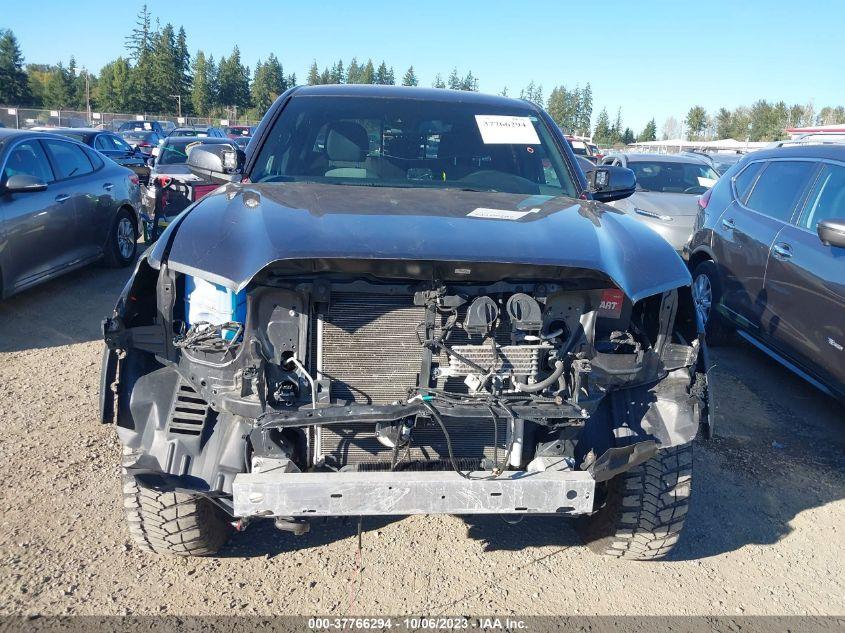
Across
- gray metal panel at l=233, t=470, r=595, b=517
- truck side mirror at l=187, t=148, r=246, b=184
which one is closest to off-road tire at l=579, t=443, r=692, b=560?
gray metal panel at l=233, t=470, r=595, b=517

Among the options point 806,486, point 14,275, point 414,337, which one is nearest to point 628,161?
point 806,486

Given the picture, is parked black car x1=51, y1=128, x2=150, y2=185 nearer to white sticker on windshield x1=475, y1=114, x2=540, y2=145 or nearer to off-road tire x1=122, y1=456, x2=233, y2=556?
white sticker on windshield x1=475, y1=114, x2=540, y2=145

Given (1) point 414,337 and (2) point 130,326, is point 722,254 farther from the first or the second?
(2) point 130,326

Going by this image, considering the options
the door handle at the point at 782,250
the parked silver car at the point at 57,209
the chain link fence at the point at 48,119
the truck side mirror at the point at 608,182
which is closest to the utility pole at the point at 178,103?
the chain link fence at the point at 48,119

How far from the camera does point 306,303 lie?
2.54m

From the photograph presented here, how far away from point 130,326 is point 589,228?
6.38 feet

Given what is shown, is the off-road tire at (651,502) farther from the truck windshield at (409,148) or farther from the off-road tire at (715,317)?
the off-road tire at (715,317)

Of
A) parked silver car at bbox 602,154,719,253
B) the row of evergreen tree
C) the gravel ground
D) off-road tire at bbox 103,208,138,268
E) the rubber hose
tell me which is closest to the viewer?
the rubber hose

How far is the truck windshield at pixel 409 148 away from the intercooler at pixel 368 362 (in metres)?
1.26

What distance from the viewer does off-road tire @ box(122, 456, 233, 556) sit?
2.85 meters

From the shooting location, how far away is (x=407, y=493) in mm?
2408

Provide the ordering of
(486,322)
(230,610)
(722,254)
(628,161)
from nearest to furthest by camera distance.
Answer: (486,322)
(230,610)
(722,254)
(628,161)

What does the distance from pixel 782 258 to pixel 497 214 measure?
304 cm

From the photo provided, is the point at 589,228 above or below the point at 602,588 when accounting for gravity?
above
